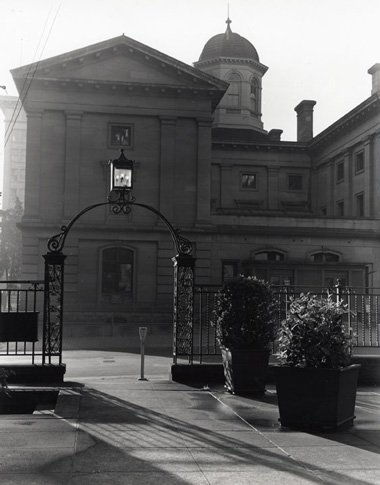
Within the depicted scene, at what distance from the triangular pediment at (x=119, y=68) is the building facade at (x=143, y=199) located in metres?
0.06

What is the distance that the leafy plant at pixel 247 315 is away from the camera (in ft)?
37.8

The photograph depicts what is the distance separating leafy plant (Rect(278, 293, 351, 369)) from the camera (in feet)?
28.1

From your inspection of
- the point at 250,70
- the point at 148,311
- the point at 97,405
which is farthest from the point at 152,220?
the point at 97,405

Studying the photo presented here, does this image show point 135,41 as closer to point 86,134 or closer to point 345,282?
point 86,134

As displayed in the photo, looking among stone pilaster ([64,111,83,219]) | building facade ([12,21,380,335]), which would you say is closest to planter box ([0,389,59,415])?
building facade ([12,21,380,335])

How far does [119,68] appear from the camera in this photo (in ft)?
128

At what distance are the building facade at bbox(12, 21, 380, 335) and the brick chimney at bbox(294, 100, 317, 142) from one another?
13203 mm

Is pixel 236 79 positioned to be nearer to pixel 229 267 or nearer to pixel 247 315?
pixel 229 267

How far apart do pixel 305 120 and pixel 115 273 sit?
82.5ft

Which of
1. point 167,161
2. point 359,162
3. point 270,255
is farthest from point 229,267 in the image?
point 359,162

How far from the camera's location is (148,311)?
3822 cm

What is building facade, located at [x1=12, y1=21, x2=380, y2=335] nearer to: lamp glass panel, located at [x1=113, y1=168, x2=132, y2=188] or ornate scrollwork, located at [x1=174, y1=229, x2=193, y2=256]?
ornate scrollwork, located at [x1=174, y1=229, x2=193, y2=256]

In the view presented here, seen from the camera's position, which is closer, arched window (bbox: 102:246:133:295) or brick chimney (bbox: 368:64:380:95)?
arched window (bbox: 102:246:133:295)

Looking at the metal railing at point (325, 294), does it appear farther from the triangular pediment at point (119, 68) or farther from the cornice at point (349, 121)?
the cornice at point (349, 121)
